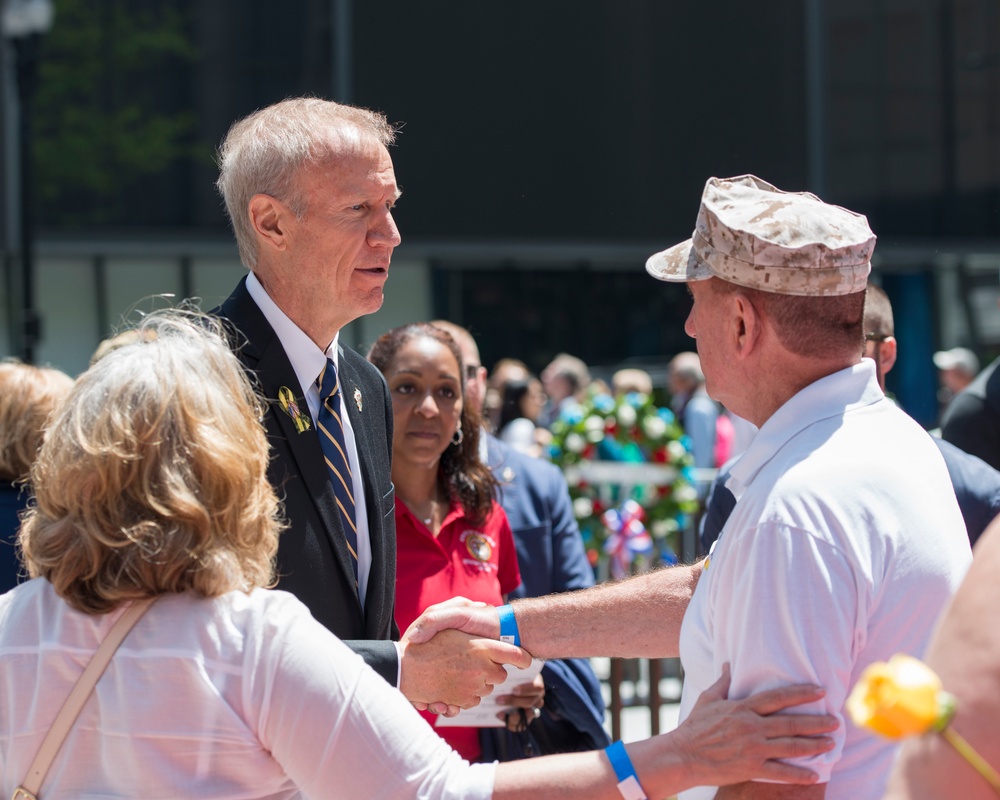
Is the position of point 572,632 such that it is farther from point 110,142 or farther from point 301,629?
point 110,142

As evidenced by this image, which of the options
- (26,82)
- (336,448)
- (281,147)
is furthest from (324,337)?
(26,82)

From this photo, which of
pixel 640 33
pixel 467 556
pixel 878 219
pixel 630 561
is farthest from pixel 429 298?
pixel 467 556

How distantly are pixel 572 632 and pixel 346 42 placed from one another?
16.4 m

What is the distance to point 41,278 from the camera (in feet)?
58.8

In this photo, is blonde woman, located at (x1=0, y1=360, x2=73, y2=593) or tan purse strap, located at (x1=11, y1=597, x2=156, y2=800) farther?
blonde woman, located at (x1=0, y1=360, x2=73, y2=593)

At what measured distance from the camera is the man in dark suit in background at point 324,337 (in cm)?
256

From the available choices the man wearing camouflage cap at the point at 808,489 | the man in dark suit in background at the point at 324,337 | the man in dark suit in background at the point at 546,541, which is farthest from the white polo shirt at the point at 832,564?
the man in dark suit in background at the point at 546,541

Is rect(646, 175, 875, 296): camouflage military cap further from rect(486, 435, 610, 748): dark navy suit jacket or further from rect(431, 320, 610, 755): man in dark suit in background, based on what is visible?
rect(486, 435, 610, 748): dark navy suit jacket

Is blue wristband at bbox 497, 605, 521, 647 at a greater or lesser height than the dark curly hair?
lesser

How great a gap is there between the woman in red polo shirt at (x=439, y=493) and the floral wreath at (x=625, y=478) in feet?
10.0

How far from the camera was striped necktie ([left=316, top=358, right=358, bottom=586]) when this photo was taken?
266 centimetres

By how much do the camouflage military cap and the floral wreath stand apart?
192 inches

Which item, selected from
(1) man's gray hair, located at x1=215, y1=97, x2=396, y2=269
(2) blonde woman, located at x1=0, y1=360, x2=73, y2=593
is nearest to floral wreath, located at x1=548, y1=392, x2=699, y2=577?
(2) blonde woman, located at x1=0, y1=360, x2=73, y2=593

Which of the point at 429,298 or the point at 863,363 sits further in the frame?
the point at 429,298
